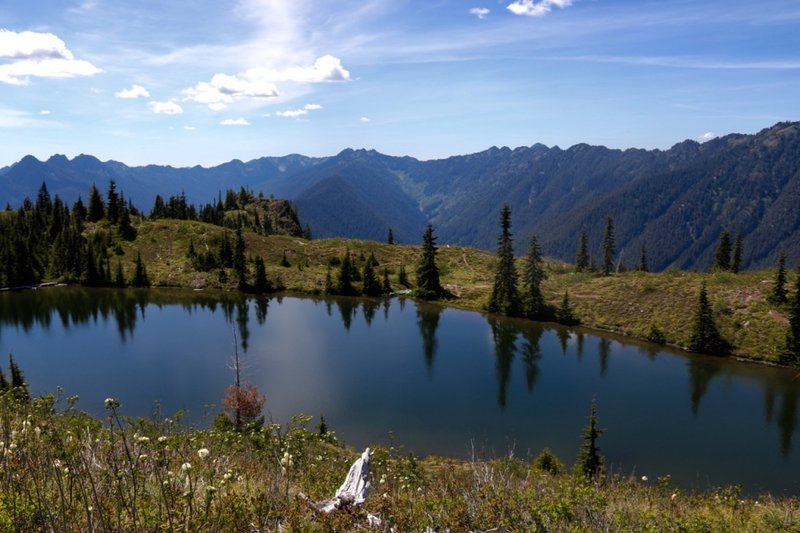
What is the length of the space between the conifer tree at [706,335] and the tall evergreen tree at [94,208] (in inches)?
5150

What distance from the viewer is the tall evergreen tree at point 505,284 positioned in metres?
80.3

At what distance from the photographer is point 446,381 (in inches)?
1948

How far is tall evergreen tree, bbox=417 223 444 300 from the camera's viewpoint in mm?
91000

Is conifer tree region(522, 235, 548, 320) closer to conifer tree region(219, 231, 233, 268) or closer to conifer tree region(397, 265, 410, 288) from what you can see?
conifer tree region(397, 265, 410, 288)

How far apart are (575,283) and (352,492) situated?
8608cm

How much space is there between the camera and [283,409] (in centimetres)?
4056

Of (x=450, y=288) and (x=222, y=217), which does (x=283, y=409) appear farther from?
(x=222, y=217)

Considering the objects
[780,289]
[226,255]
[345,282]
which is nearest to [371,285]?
[345,282]

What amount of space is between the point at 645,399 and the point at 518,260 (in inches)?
2787

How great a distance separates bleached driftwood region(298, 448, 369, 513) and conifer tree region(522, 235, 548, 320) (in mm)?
71438

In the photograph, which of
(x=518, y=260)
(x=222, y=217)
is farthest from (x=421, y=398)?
(x=222, y=217)

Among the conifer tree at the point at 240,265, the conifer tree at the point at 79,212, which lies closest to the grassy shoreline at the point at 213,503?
the conifer tree at the point at 240,265

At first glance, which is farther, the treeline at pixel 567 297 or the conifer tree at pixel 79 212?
the conifer tree at pixel 79 212

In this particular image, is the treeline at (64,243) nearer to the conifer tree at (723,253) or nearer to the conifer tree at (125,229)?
the conifer tree at (125,229)
